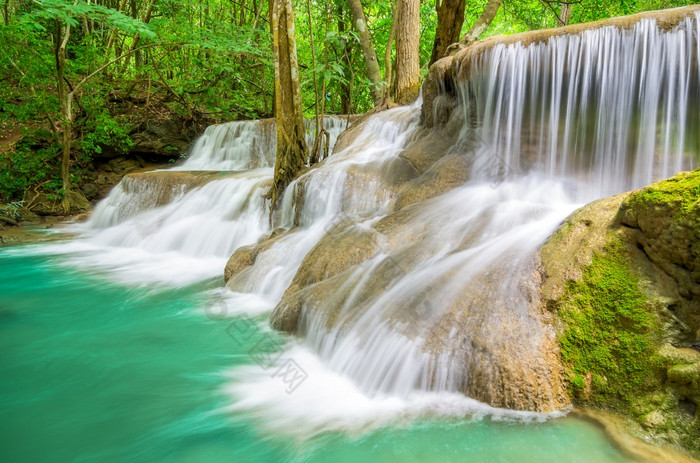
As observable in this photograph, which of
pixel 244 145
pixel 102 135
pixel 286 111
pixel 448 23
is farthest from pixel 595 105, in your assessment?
pixel 102 135

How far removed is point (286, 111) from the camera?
7285mm

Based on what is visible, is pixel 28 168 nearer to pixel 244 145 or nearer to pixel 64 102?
pixel 64 102

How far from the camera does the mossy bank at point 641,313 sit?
240 cm

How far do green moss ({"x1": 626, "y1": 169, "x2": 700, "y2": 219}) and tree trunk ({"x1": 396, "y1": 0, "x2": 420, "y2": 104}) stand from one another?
715 cm

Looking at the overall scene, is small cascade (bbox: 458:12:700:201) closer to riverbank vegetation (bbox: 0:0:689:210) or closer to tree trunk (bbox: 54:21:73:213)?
riverbank vegetation (bbox: 0:0:689:210)

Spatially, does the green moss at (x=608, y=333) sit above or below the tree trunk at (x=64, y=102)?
below

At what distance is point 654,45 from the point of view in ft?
15.5

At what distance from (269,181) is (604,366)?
6517mm

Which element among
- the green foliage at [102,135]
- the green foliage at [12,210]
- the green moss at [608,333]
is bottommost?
the green foliage at [12,210]

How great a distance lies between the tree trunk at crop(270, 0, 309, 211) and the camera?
7069mm

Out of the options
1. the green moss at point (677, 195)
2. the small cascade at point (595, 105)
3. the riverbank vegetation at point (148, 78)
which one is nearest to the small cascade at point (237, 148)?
the riverbank vegetation at point (148, 78)

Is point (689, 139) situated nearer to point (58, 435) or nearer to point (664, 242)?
point (664, 242)

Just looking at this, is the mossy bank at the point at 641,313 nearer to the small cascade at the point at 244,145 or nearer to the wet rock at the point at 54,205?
the small cascade at the point at 244,145

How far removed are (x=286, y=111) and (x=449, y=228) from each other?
3.89 meters
